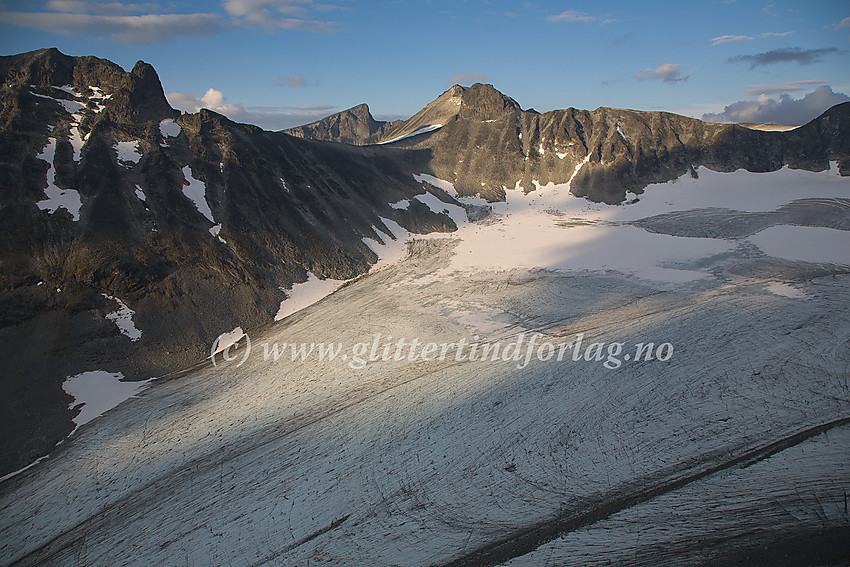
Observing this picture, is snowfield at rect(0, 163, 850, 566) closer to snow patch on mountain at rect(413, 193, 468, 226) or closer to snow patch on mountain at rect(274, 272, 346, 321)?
snow patch on mountain at rect(274, 272, 346, 321)

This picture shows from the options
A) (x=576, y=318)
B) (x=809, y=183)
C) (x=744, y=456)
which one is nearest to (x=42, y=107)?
(x=576, y=318)

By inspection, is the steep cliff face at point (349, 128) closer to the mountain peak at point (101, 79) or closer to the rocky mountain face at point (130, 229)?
the rocky mountain face at point (130, 229)

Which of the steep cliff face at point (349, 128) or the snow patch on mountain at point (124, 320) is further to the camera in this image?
the steep cliff face at point (349, 128)

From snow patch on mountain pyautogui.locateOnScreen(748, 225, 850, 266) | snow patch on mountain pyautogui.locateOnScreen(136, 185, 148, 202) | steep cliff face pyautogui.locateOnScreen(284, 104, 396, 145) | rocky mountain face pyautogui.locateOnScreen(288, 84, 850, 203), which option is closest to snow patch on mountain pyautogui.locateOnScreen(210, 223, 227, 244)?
snow patch on mountain pyautogui.locateOnScreen(136, 185, 148, 202)

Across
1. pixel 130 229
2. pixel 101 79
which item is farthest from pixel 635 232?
pixel 101 79

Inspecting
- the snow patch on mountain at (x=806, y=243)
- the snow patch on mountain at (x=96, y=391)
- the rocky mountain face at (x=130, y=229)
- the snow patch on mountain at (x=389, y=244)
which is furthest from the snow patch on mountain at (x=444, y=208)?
the snow patch on mountain at (x=96, y=391)

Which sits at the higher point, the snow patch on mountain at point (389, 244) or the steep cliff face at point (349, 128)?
the steep cliff face at point (349, 128)

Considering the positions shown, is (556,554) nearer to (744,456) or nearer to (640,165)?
(744,456)
